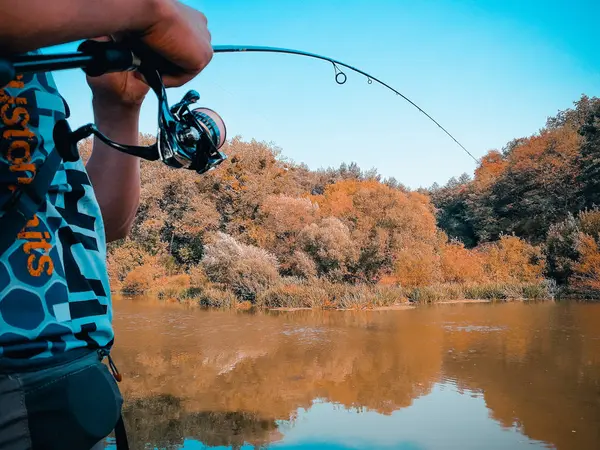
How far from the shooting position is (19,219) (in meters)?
0.63

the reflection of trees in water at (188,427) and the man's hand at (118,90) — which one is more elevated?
the man's hand at (118,90)

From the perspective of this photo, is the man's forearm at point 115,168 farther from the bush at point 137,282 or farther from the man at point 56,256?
the bush at point 137,282

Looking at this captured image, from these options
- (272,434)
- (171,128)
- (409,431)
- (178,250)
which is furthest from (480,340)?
(178,250)

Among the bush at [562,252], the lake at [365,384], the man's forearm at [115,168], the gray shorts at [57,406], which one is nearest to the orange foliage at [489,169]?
the bush at [562,252]

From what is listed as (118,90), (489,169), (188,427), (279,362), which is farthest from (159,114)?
(489,169)

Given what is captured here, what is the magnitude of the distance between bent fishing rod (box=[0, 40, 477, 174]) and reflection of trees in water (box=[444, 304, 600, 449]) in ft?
15.3

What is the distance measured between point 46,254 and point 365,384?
20.4 feet

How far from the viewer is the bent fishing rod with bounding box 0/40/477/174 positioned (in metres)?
0.64

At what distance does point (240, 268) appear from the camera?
1544 cm

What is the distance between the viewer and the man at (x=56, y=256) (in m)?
0.57

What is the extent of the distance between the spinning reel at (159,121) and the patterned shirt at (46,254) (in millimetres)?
39

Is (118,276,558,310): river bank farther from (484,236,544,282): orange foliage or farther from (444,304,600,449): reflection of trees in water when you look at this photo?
(444,304,600,449): reflection of trees in water

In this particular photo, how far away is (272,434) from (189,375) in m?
2.54

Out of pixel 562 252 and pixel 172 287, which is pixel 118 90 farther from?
pixel 562 252
